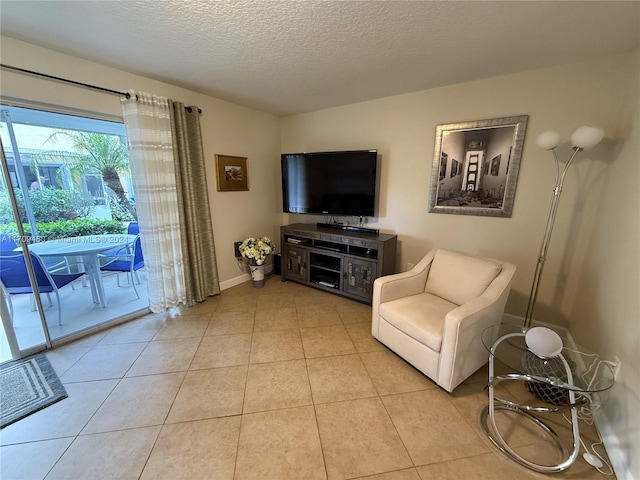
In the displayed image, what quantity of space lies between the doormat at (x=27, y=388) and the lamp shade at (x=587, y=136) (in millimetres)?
3971

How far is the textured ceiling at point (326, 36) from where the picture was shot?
1.45m

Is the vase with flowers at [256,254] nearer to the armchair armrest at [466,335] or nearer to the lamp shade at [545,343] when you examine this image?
the armchair armrest at [466,335]

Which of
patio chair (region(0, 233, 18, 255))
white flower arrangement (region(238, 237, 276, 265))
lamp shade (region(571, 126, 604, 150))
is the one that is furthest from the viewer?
white flower arrangement (region(238, 237, 276, 265))

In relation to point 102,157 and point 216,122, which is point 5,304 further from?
point 216,122

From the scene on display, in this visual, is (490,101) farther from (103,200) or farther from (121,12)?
(103,200)

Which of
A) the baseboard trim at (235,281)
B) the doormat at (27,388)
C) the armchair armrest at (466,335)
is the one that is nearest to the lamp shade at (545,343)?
the armchair armrest at (466,335)

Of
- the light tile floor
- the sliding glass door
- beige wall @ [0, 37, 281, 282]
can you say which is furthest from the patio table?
beige wall @ [0, 37, 281, 282]

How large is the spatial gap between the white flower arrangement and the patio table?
1.23 m

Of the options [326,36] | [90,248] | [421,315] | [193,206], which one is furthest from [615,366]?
[90,248]

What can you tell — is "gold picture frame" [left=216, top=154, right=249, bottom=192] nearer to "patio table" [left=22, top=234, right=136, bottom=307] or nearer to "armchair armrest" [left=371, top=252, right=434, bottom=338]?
"patio table" [left=22, top=234, right=136, bottom=307]

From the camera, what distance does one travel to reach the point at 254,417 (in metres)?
1.55

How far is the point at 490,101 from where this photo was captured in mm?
2385

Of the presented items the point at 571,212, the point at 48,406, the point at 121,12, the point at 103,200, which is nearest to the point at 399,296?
the point at 571,212

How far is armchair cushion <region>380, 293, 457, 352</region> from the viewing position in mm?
1741
